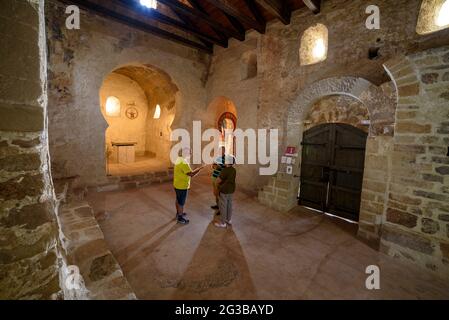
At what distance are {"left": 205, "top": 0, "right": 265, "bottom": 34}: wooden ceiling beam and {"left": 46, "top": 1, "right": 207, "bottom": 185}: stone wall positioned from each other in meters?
3.30

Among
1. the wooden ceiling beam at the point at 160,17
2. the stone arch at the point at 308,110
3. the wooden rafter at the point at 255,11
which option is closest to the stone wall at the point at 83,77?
the wooden ceiling beam at the point at 160,17

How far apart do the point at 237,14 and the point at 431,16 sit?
167 inches

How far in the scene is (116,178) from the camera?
7117 mm

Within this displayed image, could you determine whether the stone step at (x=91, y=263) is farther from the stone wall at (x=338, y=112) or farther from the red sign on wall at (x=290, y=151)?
the stone wall at (x=338, y=112)

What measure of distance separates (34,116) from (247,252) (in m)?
3.55

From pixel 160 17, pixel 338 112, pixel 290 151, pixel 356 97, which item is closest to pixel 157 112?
pixel 160 17

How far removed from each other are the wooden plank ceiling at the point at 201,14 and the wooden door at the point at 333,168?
337 centimetres

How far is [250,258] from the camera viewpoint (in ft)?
11.6

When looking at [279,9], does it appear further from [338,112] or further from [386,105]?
[386,105]

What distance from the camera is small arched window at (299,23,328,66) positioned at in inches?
218

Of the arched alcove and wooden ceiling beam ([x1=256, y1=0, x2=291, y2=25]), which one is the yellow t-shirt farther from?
the arched alcove

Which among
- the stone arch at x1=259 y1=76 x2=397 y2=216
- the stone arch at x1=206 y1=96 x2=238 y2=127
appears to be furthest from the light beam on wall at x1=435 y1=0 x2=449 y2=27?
the stone arch at x1=206 y1=96 x2=238 y2=127

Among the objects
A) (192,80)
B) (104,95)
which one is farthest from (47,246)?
(104,95)
